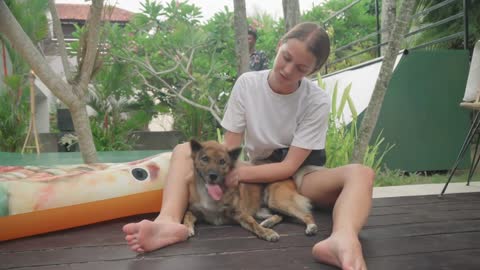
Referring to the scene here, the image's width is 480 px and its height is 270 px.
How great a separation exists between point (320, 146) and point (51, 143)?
9.57 meters

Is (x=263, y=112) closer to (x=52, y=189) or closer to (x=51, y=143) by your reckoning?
(x=52, y=189)

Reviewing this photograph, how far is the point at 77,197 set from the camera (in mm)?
2424

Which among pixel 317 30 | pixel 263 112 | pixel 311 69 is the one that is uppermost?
pixel 317 30

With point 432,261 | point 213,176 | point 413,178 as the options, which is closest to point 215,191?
point 213,176

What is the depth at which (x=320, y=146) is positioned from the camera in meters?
2.50

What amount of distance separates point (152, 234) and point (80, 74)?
8.90ft

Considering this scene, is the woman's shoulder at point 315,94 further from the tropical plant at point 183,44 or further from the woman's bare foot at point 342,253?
the tropical plant at point 183,44

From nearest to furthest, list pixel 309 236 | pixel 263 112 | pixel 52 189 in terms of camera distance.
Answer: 1. pixel 309 236
2. pixel 52 189
3. pixel 263 112

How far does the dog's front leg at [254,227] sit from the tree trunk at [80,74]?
2360mm

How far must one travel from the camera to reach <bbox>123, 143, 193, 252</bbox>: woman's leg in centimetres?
188

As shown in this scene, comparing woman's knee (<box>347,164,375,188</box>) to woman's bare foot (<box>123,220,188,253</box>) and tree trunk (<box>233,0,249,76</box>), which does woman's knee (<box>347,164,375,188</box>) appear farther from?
tree trunk (<box>233,0,249,76</box>)

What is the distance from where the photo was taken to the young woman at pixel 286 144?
6.66 feet

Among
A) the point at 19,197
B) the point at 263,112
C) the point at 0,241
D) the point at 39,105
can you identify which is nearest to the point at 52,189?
the point at 19,197

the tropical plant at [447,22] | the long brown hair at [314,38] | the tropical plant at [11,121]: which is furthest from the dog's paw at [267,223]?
the tropical plant at [11,121]
